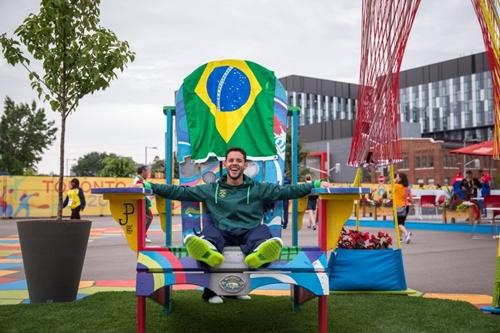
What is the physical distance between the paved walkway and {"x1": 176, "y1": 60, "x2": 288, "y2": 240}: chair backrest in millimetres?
1746

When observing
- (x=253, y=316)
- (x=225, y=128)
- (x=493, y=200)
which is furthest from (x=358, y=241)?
(x=493, y=200)

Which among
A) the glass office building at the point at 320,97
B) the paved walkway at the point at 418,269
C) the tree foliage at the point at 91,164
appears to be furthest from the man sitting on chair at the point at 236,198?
the tree foliage at the point at 91,164

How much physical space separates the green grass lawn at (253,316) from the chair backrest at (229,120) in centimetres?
130

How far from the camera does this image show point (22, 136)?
2938 inches

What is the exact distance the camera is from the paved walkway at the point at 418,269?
6.71 meters

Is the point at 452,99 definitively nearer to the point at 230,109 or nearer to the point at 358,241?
the point at 358,241

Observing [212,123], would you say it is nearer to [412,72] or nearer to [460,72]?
[460,72]

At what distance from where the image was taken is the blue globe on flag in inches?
232

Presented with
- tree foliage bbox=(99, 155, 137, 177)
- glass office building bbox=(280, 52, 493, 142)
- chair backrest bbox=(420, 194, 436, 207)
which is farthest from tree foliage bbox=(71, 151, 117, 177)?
chair backrest bbox=(420, 194, 436, 207)

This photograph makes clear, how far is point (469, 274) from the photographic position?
8.26 m

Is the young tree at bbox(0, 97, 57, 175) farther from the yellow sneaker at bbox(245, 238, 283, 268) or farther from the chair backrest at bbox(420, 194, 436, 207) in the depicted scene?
the yellow sneaker at bbox(245, 238, 283, 268)

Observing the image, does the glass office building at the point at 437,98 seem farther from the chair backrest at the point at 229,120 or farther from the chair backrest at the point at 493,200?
the chair backrest at the point at 229,120

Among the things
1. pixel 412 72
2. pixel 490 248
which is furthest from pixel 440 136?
pixel 490 248

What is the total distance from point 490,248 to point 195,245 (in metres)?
10.4
